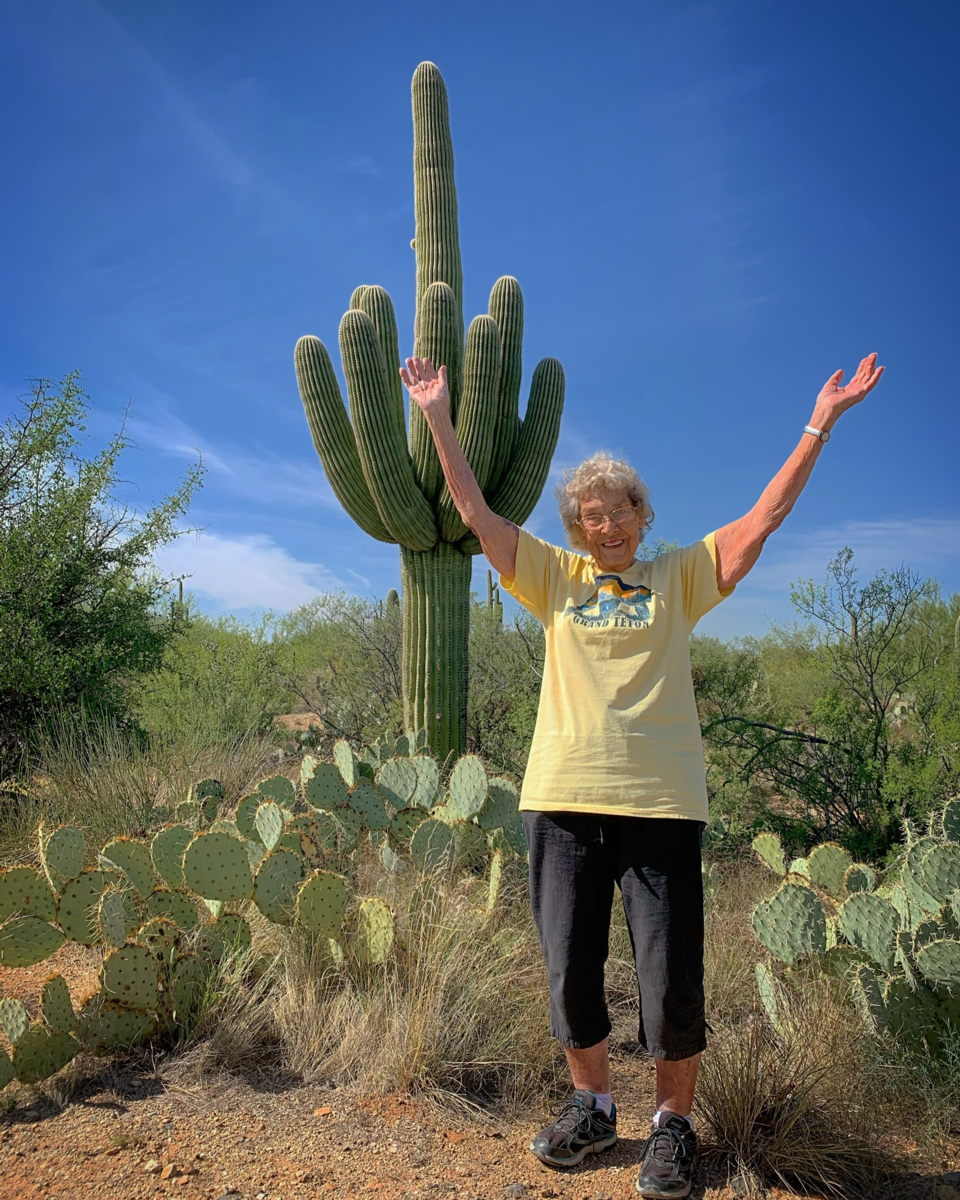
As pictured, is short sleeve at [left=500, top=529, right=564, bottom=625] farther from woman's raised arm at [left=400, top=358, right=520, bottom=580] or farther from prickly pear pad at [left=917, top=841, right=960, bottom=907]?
prickly pear pad at [left=917, top=841, right=960, bottom=907]

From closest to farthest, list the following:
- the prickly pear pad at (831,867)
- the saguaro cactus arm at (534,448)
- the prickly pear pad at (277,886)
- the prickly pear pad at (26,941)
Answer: the prickly pear pad at (26,941), the prickly pear pad at (277,886), the prickly pear pad at (831,867), the saguaro cactus arm at (534,448)

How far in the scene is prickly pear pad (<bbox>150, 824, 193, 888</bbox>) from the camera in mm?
4191

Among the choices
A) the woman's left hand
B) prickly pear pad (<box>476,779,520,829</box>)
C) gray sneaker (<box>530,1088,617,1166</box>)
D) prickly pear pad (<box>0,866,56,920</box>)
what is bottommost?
gray sneaker (<box>530,1088,617,1166</box>)

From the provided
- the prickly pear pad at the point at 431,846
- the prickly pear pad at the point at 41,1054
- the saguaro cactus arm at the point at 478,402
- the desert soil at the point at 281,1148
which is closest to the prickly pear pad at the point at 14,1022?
the prickly pear pad at the point at 41,1054

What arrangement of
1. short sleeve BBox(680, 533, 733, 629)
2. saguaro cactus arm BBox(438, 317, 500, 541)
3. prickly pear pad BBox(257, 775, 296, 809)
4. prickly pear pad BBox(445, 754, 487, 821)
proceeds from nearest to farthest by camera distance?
short sleeve BBox(680, 533, 733, 629) → prickly pear pad BBox(445, 754, 487, 821) → prickly pear pad BBox(257, 775, 296, 809) → saguaro cactus arm BBox(438, 317, 500, 541)

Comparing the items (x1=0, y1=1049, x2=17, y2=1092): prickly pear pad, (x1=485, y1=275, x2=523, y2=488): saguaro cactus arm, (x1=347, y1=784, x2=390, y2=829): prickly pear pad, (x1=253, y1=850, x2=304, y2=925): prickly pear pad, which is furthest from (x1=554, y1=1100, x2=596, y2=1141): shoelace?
(x1=485, y1=275, x2=523, y2=488): saguaro cactus arm

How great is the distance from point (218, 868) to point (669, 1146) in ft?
7.31

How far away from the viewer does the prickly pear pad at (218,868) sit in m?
3.88

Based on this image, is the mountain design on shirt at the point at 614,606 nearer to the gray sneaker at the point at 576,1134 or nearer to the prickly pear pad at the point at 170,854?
the gray sneaker at the point at 576,1134

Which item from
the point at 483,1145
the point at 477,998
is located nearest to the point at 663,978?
the point at 483,1145

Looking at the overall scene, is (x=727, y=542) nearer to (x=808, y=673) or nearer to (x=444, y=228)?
(x=808, y=673)

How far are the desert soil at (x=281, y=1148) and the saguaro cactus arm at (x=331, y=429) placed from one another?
547cm

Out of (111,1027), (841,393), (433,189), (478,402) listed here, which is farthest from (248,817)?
(433,189)

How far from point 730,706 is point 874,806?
1.64 metres
